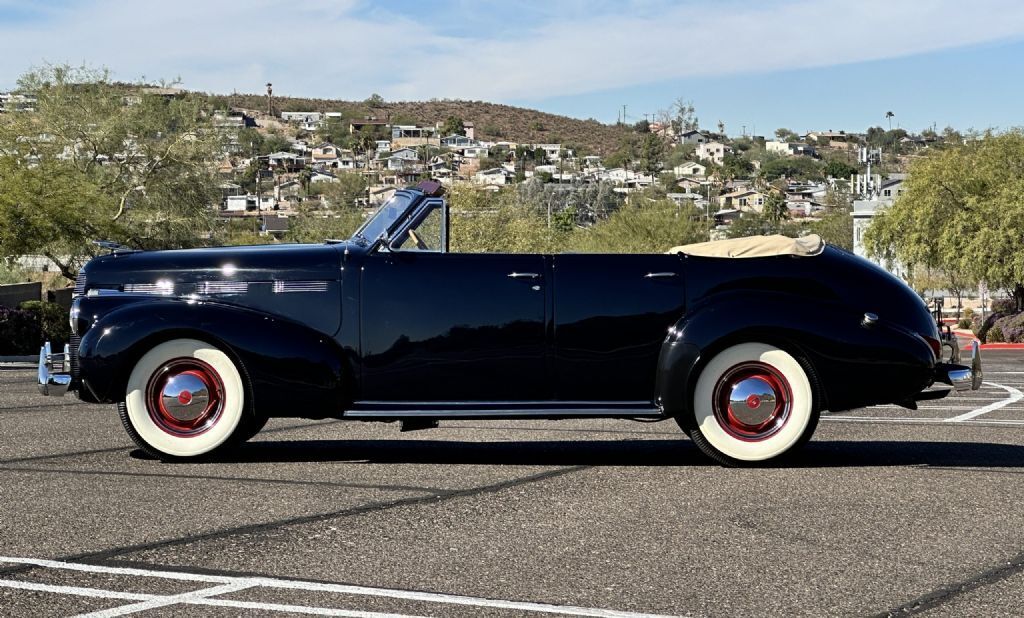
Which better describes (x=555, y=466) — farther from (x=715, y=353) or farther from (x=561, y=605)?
(x=561, y=605)

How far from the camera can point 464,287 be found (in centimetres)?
845

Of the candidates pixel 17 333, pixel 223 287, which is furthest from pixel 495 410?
pixel 17 333

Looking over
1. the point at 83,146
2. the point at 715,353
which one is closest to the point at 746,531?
the point at 715,353

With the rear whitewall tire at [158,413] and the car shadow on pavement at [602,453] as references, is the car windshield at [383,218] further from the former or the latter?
the car shadow on pavement at [602,453]

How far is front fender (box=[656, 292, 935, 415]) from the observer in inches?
325

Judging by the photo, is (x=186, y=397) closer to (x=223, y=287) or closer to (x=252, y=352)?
(x=252, y=352)

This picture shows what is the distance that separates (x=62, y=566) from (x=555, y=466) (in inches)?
144

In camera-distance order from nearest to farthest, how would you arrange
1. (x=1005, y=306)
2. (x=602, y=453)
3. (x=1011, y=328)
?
(x=602, y=453), (x=1011, y=328), (x=1005, y=306)

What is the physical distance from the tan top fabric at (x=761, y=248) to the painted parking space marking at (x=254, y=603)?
411cm

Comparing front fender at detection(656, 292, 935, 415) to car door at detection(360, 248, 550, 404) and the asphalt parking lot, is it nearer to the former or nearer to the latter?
the asphalt parking lot

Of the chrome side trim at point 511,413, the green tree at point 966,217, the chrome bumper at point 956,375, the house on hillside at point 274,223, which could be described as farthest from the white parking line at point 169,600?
the house on hillside at point 274,223

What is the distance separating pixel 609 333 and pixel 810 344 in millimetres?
1263

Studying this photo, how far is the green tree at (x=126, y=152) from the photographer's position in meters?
39.0

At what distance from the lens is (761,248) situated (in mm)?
8562
